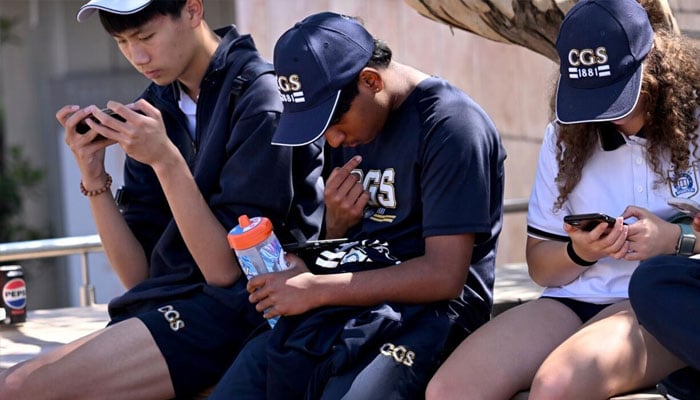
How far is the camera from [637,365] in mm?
3285

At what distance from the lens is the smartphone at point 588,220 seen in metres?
3.34

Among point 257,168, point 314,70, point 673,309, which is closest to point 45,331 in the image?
point 257,168

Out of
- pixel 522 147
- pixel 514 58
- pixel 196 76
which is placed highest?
pixel 196 76

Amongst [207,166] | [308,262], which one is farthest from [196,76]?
[308,262]

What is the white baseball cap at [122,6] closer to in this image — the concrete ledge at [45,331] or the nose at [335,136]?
the nose at [335,136]

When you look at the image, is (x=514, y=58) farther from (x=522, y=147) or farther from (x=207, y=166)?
(x=207, y=166)

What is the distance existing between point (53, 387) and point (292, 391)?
81 centimetres

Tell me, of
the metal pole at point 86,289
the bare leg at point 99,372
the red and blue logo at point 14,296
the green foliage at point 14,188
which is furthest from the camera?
the green foliage at point 14,188

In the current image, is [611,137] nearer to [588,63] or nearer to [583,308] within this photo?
[588,63]

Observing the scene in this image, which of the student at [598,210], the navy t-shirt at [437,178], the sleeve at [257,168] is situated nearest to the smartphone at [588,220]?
the student at [598,210]

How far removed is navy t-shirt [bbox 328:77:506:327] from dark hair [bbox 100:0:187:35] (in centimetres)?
80

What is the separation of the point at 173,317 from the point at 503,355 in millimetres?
1148

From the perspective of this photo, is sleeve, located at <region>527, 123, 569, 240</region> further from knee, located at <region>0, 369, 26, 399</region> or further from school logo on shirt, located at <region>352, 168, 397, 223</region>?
knee, located at <region>0, 369, 26, 399</region>

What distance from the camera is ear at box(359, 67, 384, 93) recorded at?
11.9ft
